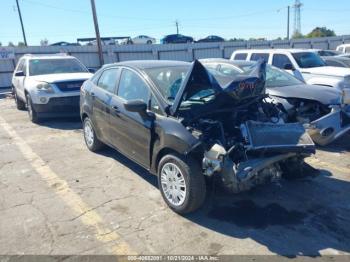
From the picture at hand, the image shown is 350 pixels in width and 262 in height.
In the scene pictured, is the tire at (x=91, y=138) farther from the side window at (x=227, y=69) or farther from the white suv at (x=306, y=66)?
the white suv at (x=306, y=66)

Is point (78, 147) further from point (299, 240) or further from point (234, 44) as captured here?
point (234, 44)

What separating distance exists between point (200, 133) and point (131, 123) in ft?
4.02

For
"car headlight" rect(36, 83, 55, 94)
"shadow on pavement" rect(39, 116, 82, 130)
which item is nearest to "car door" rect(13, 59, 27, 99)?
"shadow on pavement" rect(39, 116, 82, 130)

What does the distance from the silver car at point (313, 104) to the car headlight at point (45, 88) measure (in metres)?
4.61

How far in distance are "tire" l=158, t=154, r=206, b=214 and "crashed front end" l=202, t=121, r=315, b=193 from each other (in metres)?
0.15

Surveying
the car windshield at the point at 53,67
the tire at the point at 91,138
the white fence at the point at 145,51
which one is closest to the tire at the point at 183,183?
the tire at the point at 91,138

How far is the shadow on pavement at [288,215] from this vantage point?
340 cm

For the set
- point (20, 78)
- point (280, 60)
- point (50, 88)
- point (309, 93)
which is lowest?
point (309, 93)

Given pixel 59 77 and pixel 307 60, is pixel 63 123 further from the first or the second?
pixel 307 60

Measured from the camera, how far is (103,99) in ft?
17.8

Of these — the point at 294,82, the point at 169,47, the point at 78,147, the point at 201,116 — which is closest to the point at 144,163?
the point at 201,116

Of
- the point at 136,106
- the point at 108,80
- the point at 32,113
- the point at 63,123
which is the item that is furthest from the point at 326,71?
the point at 32,113

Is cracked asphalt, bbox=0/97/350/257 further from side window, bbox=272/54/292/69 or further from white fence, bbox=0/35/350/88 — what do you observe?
white fence, bbox=0/35/350/88

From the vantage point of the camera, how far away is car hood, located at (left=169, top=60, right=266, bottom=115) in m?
3.82
